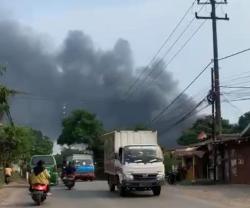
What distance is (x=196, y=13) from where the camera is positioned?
4509cm

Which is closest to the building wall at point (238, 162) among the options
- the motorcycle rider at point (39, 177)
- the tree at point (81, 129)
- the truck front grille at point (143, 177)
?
the truck front grille at point (143, 177)

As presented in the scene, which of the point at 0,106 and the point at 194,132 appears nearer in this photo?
the point at 0,106

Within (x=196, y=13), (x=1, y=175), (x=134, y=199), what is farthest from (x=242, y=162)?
(x=1, y=175)

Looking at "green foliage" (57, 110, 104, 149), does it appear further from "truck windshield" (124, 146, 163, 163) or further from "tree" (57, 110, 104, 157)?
"truck windshield" (124, 146, 163, 163)

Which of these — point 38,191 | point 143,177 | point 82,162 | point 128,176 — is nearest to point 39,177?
point 38,191

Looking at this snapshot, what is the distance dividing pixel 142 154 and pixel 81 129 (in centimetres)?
6745

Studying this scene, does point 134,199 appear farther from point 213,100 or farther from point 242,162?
point 213,100

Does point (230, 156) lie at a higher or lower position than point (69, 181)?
higher

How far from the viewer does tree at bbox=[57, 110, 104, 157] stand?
94125mm

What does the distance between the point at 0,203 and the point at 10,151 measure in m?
28.0

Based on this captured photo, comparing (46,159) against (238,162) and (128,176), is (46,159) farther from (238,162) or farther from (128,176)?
(128,176)

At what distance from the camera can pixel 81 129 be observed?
3713 inches

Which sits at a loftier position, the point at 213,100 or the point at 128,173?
the point at 213,100

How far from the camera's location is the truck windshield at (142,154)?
26969mm
